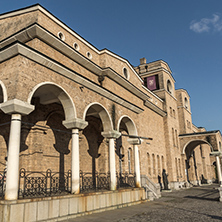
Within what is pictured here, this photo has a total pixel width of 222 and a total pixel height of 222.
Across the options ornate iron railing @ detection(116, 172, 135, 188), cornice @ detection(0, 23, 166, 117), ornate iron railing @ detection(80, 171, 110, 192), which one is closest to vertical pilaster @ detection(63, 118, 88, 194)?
ornate iron railing @ detection(80, 171, 110, 192)

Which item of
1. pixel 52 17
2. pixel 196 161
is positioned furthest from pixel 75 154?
pixel 196 161

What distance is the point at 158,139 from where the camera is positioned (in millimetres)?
23141

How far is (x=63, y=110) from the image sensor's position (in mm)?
12703

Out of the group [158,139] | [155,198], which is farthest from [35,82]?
[158,139]

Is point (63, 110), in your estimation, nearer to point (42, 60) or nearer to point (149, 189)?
point (42, 60)

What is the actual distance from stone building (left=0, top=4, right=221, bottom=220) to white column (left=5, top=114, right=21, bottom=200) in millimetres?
27

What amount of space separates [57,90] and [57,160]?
186 inches

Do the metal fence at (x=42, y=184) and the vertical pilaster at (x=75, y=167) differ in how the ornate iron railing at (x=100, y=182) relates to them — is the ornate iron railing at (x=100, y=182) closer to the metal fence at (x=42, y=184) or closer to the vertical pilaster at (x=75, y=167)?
the metal fence at (x=42, y=184)

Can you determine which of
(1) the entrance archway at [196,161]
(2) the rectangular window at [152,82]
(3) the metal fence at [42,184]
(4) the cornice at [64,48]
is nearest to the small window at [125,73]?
(4) the cornice at [64,48]

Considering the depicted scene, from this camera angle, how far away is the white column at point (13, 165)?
263 inches

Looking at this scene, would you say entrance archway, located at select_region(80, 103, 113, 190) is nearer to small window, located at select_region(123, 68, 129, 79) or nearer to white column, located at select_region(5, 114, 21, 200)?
small window, located at select_region(123, 68, 129, 79)

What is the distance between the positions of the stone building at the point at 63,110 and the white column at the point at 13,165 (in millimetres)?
27

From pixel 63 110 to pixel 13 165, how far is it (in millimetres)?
6042

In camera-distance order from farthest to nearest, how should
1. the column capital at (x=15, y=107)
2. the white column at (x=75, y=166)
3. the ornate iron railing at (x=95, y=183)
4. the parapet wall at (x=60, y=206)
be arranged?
the ornate iron railing at (x=95, y=183) < the white column at (x=75, y=166) < the column capital at (x=15, y=107) < the parapet wall at (x=60, y=206)
